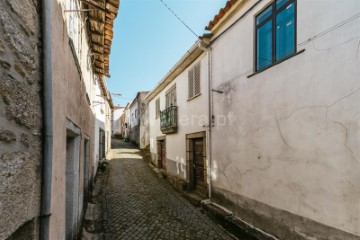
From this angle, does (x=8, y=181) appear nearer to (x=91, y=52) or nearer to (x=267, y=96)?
(x=267, y=96)

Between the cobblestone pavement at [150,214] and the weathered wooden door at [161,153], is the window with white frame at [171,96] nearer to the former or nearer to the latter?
the weathered wooden door at [161,153]

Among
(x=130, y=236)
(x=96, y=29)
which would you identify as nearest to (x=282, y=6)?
(x=96, y=29)

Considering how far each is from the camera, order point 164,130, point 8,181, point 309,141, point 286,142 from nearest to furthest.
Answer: point 8,181 < point 309,141 < point 286,142 < point 164,130

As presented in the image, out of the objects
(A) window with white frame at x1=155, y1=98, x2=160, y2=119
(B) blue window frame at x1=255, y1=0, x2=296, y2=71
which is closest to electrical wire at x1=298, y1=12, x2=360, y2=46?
(B) blue window frame at x1=255, y1=0, x2=296, y2=71

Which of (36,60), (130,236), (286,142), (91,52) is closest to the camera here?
(36,60)

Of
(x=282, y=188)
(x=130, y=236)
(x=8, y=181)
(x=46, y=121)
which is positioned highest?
(x=46, y=121)

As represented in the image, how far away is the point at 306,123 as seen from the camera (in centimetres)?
426

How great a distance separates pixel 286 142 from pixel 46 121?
428 cm

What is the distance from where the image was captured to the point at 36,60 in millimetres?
1817

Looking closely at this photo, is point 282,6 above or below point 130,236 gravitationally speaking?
above

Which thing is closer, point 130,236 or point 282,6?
point 282,6

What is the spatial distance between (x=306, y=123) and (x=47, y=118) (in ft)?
13.6

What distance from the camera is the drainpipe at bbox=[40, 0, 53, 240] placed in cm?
186

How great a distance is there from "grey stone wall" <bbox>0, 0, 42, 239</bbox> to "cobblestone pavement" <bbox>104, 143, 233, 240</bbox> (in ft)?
14.8
